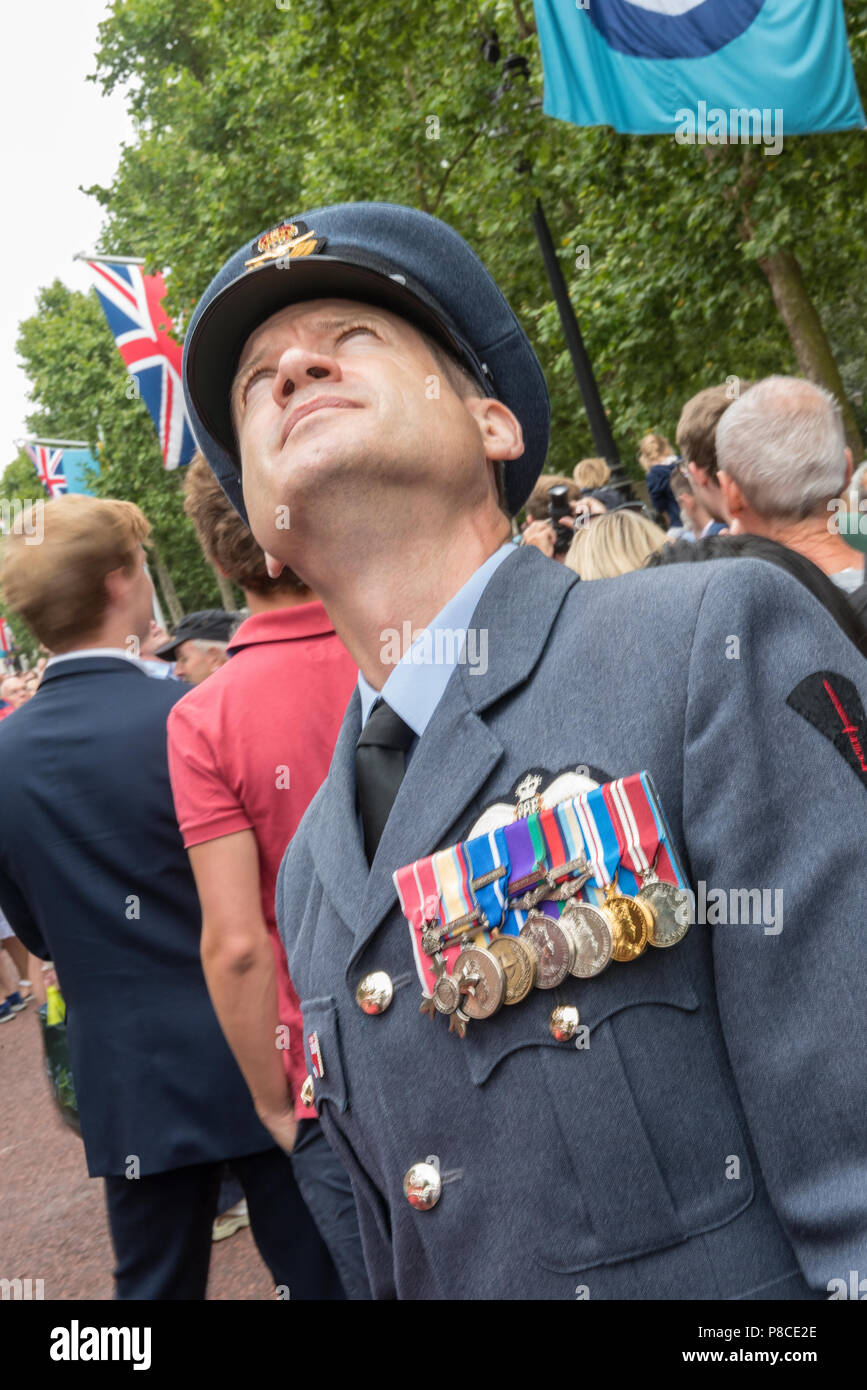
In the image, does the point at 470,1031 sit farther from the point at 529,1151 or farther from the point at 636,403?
the point at 636,403

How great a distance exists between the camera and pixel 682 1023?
120cm

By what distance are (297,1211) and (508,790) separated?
79.2 inches

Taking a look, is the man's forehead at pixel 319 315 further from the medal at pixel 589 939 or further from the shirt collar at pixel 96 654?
the shirt collar at pixel 96 654

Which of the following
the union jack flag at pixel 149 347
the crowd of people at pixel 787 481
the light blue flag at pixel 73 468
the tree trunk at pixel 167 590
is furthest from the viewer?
the tree trunk at pixel 167 590

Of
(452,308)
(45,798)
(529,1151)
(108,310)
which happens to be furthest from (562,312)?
(529,1151)

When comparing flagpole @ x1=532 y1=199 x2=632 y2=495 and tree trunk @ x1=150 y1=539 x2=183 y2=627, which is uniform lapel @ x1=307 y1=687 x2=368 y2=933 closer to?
flagpole @ x1=532 y1=199 x2=632 y2=495

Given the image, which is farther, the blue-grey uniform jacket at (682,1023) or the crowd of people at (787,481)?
the crowd of people at (787,481)

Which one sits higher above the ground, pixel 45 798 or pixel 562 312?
pixel 562 312

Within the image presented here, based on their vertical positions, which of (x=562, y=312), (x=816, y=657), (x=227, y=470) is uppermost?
(x=562, y=312)

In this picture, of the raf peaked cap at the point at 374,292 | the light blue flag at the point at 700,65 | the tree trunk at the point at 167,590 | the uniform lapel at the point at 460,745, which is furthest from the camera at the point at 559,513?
the tree trunk at the point at 167,590

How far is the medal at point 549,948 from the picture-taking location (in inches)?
48.3

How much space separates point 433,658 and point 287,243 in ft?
1.91

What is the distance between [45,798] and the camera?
3.03m

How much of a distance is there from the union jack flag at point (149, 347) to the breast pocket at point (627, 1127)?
1478cm
